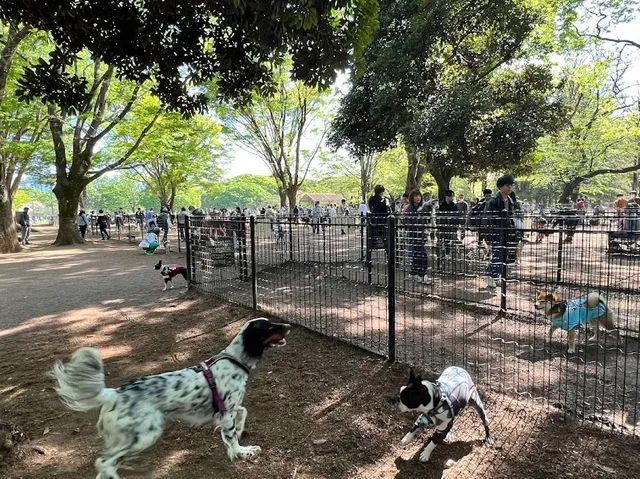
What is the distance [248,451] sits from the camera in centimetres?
293

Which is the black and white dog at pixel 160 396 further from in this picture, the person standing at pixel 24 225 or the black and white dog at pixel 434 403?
the person standing at pixel 24 225

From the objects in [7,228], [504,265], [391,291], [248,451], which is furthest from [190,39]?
[7,228]

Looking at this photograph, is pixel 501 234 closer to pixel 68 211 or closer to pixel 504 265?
pixel 504 265

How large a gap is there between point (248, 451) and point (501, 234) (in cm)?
398

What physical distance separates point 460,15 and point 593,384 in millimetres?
10576

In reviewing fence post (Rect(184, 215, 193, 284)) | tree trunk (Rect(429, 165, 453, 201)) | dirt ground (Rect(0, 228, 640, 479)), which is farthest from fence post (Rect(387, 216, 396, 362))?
tree trunk (Rect(429, 165, 453, 201))

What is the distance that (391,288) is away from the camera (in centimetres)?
441

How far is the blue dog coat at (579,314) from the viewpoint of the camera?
4.34 meters

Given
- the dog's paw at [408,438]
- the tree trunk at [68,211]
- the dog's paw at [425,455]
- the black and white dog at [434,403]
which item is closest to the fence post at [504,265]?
the black and white dog at [434,403]

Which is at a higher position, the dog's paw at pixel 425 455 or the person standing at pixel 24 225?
the person standing at pixel 24 225

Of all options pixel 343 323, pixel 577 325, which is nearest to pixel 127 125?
pixel 343 323

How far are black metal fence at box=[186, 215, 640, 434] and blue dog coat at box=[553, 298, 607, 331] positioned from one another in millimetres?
206

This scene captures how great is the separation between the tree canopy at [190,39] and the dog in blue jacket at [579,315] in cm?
361

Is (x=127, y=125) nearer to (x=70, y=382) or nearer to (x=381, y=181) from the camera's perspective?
(x=70, y=382)
